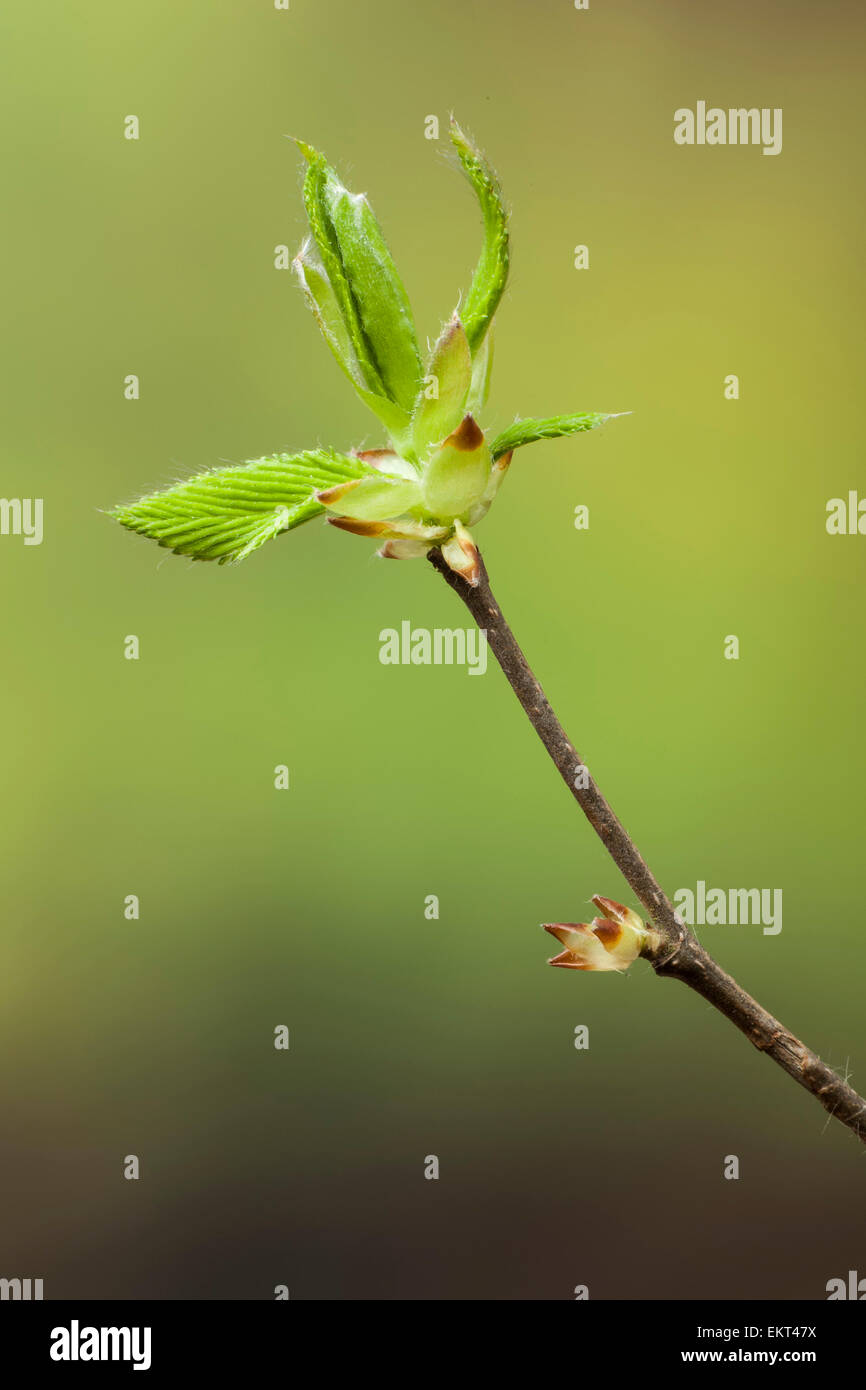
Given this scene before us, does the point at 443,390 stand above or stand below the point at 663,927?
above

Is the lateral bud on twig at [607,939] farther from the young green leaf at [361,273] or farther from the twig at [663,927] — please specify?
the young green leaf at [361,273]

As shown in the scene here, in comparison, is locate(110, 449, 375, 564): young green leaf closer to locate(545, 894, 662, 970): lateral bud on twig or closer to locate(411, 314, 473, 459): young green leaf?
locate(411, 314, 473, 459): young green leaf

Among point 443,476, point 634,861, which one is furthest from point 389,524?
point 634,861

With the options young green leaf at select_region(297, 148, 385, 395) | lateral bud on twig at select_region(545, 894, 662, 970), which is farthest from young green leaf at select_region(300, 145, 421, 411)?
lateral bud on twig at select_region(545, 894, 662, 970)

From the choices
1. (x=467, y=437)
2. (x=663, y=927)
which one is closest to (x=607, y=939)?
(x=663, y=927)

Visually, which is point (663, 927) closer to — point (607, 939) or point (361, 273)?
point (607, 939)

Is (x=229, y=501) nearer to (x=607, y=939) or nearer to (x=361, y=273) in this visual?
(x=361, y=273)
